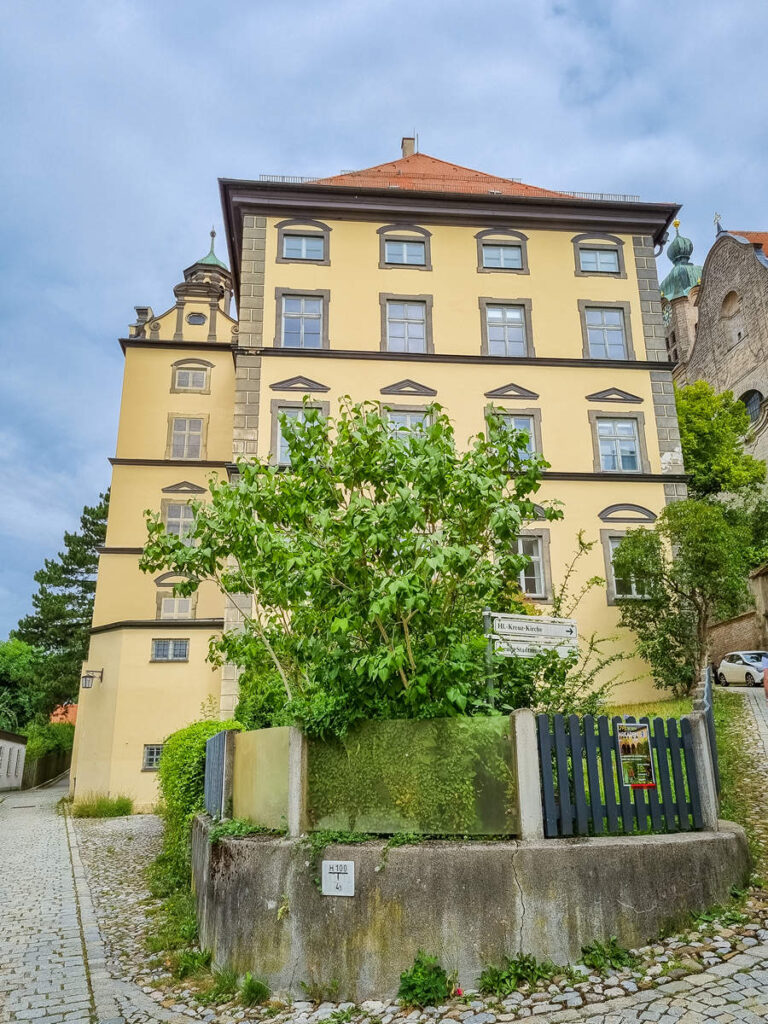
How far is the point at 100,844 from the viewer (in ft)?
54.7

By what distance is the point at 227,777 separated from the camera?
8602mm

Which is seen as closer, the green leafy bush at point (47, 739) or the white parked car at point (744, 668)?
the white parked car at point (744, 668)

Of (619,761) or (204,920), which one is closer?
(619,761)

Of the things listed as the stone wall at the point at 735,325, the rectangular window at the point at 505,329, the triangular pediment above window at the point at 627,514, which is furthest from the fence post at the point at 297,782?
the stone wall at the point at 735,325

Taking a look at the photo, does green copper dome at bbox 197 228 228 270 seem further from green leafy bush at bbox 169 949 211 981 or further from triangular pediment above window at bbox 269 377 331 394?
green leafy bush at bbox 169 949 211 981

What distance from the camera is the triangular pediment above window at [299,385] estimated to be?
2370 centimetres

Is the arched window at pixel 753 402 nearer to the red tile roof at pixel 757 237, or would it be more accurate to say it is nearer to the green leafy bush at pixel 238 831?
the red tile roof at pixel 757 237

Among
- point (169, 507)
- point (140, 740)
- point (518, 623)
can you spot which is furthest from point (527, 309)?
point (518, 623)

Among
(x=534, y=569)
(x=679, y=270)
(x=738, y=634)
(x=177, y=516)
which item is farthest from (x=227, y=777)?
(x=679, y=270)

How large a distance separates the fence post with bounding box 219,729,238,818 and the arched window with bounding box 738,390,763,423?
136ft

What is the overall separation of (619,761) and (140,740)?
65.6 ft

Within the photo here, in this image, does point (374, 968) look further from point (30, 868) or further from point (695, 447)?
point (695, 447)

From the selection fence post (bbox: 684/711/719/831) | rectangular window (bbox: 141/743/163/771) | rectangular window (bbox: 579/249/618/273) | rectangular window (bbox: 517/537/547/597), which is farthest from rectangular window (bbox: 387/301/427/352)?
fence post (bbox: 684/711/719/831)

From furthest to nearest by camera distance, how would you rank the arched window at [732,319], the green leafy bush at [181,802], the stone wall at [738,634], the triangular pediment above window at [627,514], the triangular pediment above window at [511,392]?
the arched window at [732,319] < the stone wall at [738,634] < the triangular pediment above window at [511,392] < the triangular pediment above window at [627,514] < the green leafy bush at [181,802]
